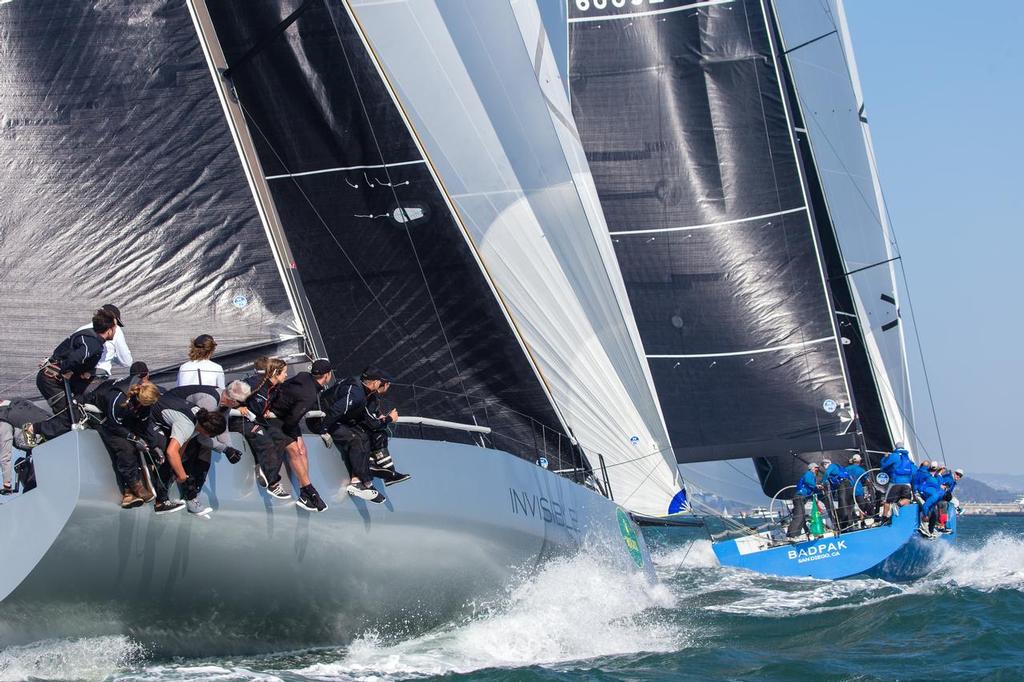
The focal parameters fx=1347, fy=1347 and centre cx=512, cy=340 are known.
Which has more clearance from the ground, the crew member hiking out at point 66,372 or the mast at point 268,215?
the mast at point 268,215

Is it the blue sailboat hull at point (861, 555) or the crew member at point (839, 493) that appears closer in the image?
the blue sailboat hull at point (861, 555)

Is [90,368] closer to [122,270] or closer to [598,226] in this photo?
[122,270]

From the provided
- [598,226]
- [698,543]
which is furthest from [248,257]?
[698,543]

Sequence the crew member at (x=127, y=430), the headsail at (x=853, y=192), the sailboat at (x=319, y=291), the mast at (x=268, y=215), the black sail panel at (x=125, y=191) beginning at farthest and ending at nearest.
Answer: the headsail at (x=853, y=192) → the mast at (x=268, y=215) → the black sail panel at (x=125, y=191) → the sailboat at (x=319, y=291) → the crew member at (x=127, y=430)

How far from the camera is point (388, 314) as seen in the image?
11719mm

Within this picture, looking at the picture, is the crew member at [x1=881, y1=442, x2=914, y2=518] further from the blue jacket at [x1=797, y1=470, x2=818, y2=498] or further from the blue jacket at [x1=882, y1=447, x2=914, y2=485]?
the blue jacket at [x1=797, y1=470, x2=818, y2=498]

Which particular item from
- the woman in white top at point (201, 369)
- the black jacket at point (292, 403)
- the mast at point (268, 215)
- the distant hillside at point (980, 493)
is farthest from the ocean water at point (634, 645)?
the distant hillside at point (980, 493)

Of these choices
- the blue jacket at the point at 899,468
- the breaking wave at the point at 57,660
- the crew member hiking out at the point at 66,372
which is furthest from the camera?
the blue jacket at the point at 899,468

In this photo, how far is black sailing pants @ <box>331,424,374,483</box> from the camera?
27.9 ft

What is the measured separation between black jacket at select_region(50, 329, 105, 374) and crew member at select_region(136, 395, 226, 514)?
2.02 ft

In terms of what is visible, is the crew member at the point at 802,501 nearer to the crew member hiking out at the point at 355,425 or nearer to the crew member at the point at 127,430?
the crew member hiking out at the point at 355,425

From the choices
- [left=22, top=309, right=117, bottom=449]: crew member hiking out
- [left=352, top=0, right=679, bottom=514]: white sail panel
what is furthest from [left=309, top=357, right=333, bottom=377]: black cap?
[left=352, top=0, right=679, bottom=514]: white sail panel

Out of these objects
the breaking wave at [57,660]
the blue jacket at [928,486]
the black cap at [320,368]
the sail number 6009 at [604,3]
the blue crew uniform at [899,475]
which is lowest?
the blue jacket at [928,486]

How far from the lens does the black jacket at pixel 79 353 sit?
7.98 metres
